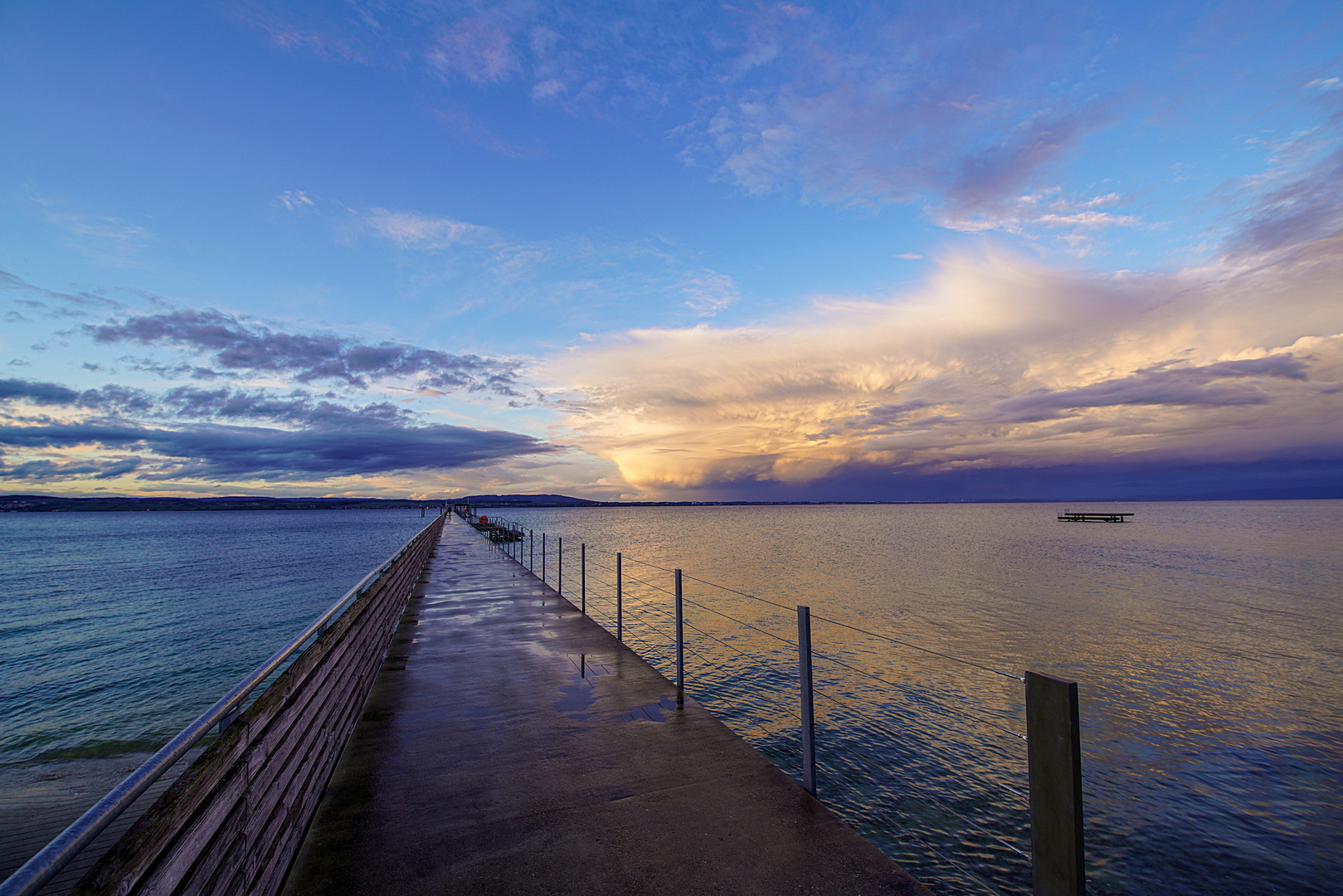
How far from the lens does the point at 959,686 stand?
36.4ft

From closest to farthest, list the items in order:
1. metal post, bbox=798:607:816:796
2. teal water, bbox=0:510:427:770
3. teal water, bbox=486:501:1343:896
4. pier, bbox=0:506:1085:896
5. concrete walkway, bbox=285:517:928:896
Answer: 1. pier, bbox=0:506:1085:896
2. concrete walkway, bbox=285:517:928:896
3. metal post, bbox=798:607:816:796
4. teal water, bbox=486:501:1343:896
5. teal water, bbox=0:510:427:770

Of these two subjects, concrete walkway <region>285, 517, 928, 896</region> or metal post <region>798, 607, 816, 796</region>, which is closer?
concrete walkway <region>285, 517, 928, 896</region>

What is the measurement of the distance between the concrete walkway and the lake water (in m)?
1.52

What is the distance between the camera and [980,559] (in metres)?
37.5

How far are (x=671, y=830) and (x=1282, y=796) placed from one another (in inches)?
343

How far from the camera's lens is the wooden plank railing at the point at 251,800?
1907 millimetres

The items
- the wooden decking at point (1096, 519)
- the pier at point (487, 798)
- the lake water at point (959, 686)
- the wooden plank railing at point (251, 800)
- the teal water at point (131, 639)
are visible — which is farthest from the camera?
the wooden decking at point (1096, 519)

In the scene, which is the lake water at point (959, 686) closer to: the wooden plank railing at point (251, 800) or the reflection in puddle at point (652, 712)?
the reflection in puddle at point (652, 712)

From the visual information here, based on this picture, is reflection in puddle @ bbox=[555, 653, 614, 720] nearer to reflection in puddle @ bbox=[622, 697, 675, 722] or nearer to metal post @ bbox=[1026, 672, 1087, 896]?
reflection in puddle @ bbox=[622, 697, 675, 722]

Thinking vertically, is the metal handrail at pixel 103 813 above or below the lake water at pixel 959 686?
above

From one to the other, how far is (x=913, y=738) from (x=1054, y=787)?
23.1ft

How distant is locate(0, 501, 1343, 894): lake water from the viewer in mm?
6289

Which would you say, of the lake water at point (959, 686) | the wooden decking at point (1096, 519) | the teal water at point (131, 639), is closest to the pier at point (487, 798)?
the lake water at point (959, 686)

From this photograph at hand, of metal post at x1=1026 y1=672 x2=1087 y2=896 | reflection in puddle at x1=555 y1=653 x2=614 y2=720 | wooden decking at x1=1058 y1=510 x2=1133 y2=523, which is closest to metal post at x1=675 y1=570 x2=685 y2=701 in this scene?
reflection in puddle at x1=555 y1=653 x2=614 y2=720
